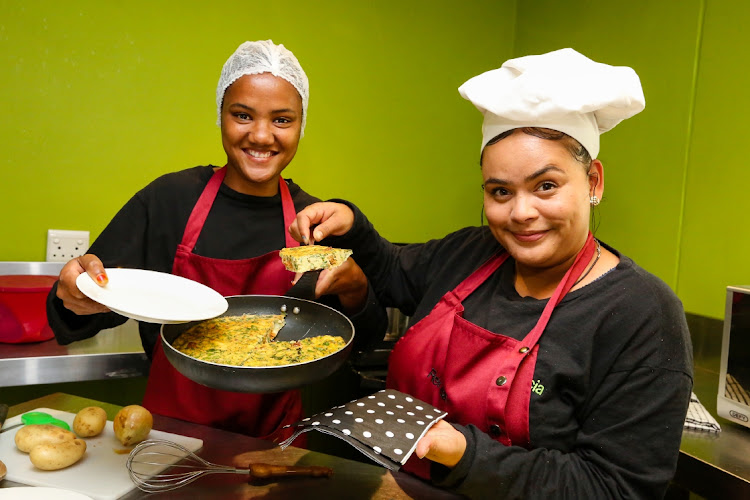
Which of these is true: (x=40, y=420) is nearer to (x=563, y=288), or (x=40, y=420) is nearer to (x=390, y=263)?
(x=390, y=263)

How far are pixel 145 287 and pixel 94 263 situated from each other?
14 cm

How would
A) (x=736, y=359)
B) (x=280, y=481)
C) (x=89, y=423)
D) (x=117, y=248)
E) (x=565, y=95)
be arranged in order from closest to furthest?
(x=565, y=95), (x=280, y=481), (x=89, y=423), (x=117, y=248), (x=736, y=359)

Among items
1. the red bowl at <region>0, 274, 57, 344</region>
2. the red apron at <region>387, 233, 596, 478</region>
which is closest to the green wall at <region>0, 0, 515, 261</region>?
the red bowl at <region>0, 274, 57, 344</region>

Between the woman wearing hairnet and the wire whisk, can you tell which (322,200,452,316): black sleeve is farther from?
the wire whisk

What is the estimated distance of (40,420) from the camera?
5.29 ft

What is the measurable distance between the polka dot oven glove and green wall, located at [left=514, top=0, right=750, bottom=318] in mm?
1723

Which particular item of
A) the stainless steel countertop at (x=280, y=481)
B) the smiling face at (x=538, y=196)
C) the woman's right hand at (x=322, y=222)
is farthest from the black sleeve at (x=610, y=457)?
the woman's right hand at (x=322, y=222)

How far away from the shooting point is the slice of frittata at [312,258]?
5.40ft

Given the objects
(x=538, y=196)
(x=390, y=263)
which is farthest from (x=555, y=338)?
(x=390, y=263)

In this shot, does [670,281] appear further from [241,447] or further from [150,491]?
[150,491]

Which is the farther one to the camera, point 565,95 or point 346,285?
point 346,285

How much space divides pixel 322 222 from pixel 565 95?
32.2 inches

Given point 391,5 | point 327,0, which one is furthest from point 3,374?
point 391,5

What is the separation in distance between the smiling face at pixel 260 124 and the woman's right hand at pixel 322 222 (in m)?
0.28
